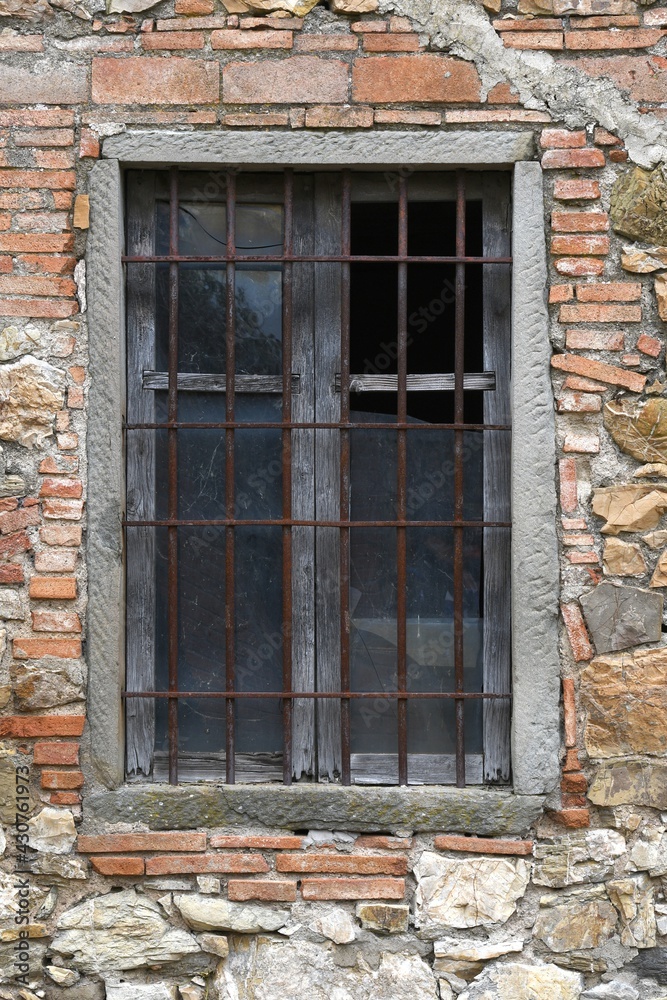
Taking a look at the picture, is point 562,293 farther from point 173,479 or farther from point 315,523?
point 173,479

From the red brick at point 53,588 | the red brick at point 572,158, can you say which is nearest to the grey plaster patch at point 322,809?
the red brick at point 53,588

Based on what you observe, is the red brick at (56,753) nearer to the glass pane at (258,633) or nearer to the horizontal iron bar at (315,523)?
the glass pane at (258,633)

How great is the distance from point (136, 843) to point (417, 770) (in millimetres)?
856

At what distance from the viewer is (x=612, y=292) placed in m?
2.48

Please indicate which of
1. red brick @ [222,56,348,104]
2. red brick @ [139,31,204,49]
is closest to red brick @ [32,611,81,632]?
red brick @ [222,56,348,104]

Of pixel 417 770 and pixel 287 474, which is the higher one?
pixel 287 474

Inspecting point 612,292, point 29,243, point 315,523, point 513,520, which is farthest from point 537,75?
point 29,243

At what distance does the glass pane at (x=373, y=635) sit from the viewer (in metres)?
2.63

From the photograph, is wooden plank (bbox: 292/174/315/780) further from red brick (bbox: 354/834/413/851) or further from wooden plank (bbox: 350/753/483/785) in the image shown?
red brick (bbox: 354/834/413/851)

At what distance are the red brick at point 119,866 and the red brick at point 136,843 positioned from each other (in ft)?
0.07

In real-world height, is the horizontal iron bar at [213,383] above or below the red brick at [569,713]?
above

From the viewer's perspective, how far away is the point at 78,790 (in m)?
2.49

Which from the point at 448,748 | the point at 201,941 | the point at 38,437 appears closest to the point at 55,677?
the point at 38,437

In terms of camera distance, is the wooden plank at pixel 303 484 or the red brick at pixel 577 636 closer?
the red brick at pixel 577 636
